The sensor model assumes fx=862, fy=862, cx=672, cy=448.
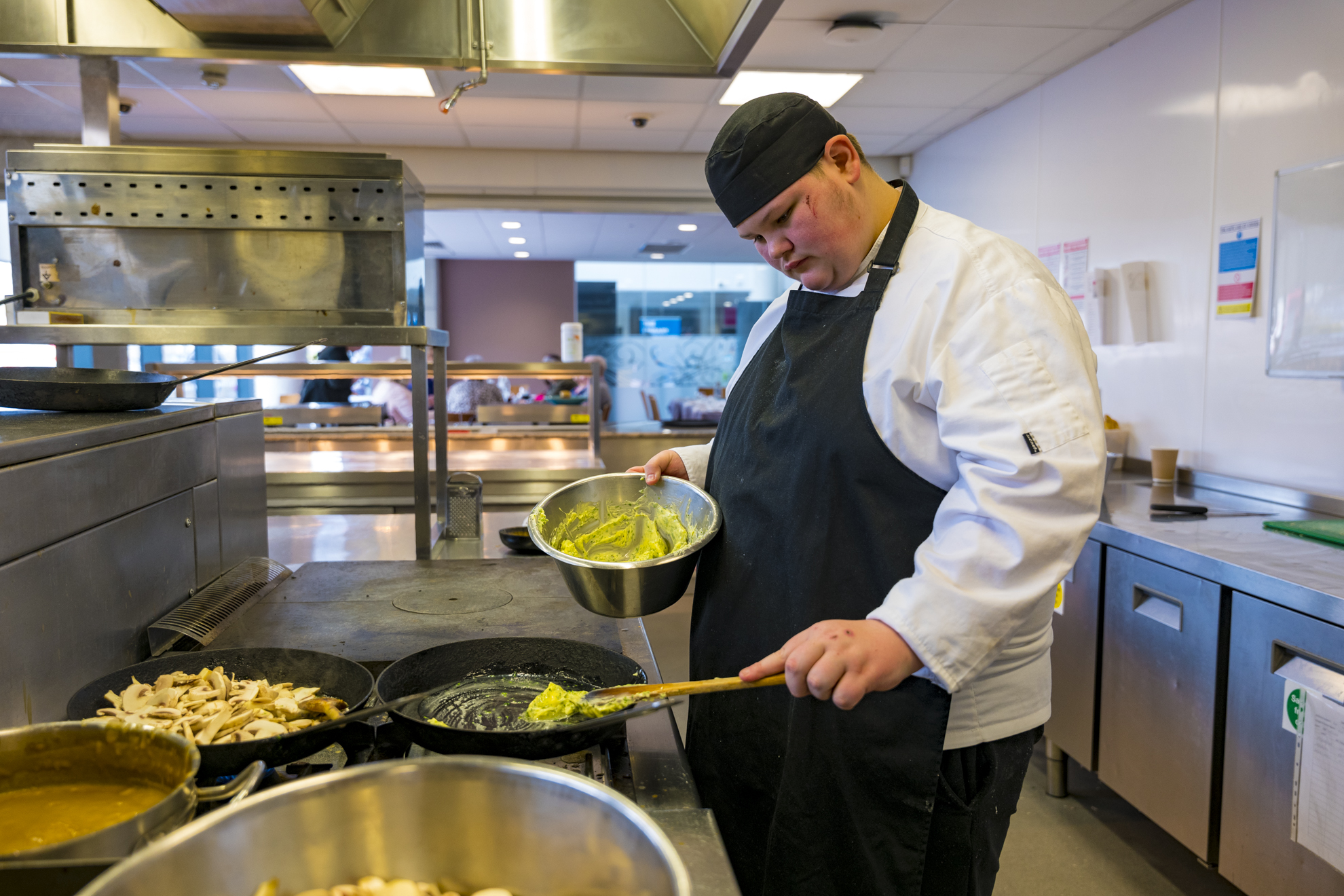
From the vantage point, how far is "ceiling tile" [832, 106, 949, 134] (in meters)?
4.47

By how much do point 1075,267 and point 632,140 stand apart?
2.68 metres

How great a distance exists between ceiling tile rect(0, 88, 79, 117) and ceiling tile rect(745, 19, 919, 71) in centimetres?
335

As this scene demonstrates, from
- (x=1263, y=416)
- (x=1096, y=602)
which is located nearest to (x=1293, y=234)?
(x=1263, y=416)

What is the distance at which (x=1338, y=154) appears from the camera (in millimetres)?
2447

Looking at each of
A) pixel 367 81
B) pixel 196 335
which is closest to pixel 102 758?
pixel 196 335

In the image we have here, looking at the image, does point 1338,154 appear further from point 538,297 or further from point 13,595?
point 538,297

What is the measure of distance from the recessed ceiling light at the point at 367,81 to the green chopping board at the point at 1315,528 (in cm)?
350

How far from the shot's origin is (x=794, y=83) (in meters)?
4.06

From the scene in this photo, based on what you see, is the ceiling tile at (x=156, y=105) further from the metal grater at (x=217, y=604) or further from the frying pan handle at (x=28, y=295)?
the metal grater at (x=217, y=604)

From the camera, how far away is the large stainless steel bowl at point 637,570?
1.18 meters

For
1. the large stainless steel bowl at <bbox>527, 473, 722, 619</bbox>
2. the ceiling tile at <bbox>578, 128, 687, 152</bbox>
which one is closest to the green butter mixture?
the large stainless steel bowl at <bbox>527, 473, 722, 619</bbox>

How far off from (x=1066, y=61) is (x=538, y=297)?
28.5ft

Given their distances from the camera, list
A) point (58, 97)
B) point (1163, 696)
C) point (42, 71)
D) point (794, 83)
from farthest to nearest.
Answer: point (58, 97)
point (794, 83)
point (42, 71)
point (1163, 696)

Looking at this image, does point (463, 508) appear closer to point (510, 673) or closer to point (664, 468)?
point (664, 468)
